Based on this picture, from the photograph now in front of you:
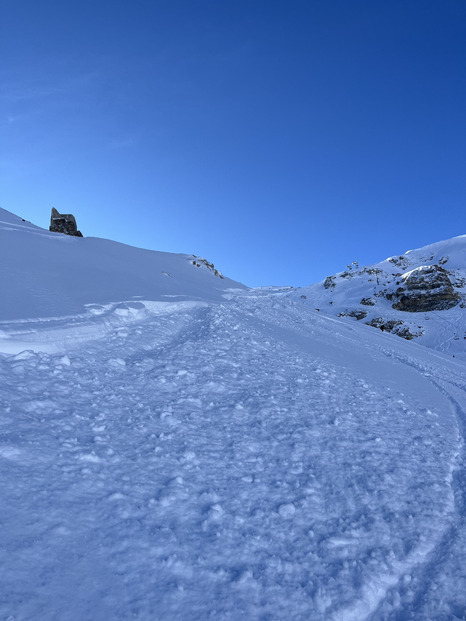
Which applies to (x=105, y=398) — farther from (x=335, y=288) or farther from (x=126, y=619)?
(x=335, y=288)

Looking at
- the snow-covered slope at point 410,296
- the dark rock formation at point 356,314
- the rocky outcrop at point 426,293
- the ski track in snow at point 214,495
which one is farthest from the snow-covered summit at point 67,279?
the rocky outcrop at point 426,293

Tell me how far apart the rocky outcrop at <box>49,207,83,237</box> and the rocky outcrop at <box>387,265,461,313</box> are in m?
38.5

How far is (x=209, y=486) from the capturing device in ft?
10.6

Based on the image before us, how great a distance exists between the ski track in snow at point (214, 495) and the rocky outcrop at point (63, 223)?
2154cm

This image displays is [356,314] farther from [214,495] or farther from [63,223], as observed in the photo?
[214,495]

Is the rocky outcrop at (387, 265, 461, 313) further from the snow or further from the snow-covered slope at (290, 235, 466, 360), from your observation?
the snow

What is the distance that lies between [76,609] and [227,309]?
9013 mm

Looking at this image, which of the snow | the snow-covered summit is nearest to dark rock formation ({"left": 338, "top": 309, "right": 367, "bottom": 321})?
the snow-covered summit

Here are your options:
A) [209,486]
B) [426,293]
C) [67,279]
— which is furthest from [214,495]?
[426,293]

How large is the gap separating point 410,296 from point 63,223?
40.5 m

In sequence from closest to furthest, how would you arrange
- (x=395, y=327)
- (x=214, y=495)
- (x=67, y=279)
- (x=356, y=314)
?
(x=214, y=495) → (x=67, y=279) → (x=395, y=327) → (x=356, y=314)

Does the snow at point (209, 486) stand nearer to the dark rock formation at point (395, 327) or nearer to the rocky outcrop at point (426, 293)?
the dark rock formation at point (395, 327)

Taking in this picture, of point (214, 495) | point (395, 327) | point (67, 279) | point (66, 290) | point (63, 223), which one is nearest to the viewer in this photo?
point (214, 495)

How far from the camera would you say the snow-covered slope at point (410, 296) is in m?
37.4
